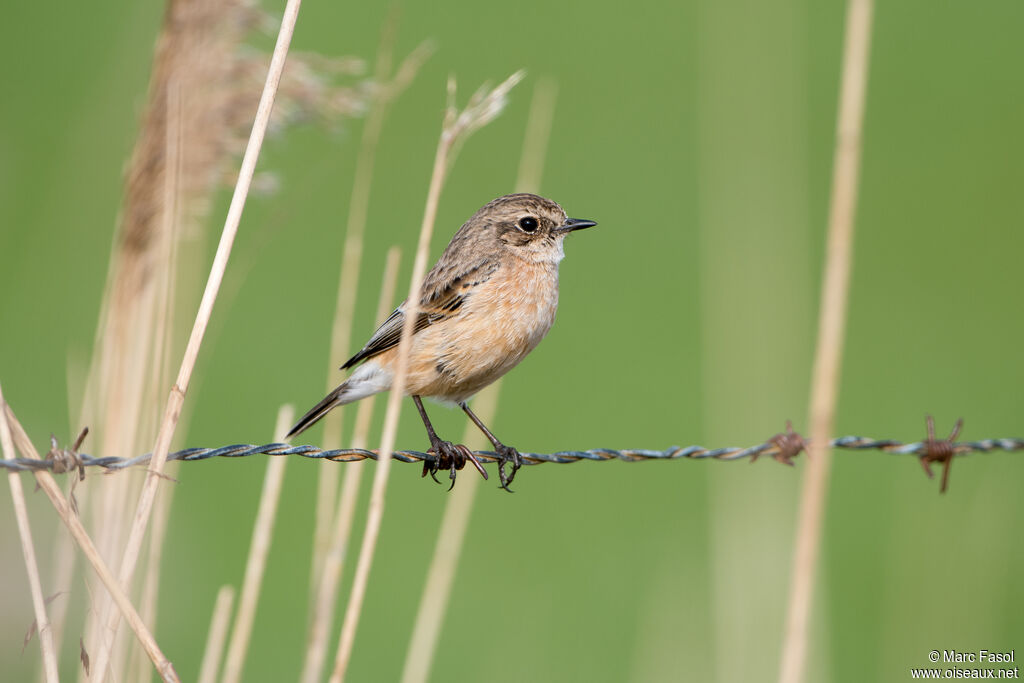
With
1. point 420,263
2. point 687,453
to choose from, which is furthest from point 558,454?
point 420,263

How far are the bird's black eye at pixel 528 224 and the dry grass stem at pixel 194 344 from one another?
2.19m

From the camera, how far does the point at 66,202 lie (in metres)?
8.93

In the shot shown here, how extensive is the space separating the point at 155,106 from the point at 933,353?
886cm

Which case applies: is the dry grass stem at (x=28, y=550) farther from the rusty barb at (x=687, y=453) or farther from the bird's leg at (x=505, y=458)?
the bird's leg at (x=505, y=458)

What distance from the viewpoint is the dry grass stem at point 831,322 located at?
2283 mm

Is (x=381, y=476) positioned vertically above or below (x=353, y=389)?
below

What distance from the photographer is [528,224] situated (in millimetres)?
4793

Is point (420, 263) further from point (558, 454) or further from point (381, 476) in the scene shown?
point (558, 454)

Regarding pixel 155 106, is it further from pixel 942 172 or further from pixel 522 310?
pixel 942 172

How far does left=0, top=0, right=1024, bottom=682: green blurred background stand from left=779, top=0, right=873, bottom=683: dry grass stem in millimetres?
1330

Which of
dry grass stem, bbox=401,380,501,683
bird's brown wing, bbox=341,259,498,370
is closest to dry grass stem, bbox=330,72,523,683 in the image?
dry grass stem, bbox=401,380,501,683

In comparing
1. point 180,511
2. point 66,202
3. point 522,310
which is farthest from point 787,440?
point 66,202

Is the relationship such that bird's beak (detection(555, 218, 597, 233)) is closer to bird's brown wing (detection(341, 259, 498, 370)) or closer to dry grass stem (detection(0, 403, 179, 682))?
bird's brown wing (detection(341, 259, 498, 370))

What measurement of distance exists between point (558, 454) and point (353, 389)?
1343 millimetres
